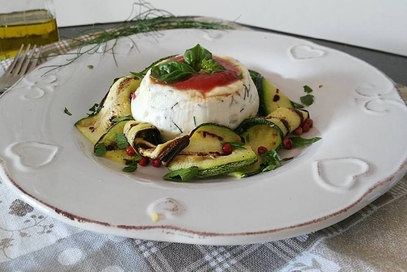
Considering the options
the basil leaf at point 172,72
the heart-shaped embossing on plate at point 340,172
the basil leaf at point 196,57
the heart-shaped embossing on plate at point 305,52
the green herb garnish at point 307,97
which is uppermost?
the basil leaf at point 196,57

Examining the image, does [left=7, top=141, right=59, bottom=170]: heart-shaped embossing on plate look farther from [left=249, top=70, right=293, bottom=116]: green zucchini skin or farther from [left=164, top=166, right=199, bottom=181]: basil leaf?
[left=249, top=70, right=293, bottom=116]: green zucchini skin

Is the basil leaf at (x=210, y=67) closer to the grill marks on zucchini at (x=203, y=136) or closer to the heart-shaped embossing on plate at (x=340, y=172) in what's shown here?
the grill marks on zucchini at (x=203, y=136)

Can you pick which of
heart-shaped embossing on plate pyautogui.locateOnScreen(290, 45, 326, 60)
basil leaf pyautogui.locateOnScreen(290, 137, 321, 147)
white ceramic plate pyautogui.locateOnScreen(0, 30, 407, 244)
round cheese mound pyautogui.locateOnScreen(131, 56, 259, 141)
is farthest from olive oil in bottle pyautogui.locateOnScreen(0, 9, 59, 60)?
basil leaf pyautogui.locateOnScreen(290, 137, 321, 147)

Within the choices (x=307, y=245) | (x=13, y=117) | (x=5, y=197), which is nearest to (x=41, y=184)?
(x=5, y=197)

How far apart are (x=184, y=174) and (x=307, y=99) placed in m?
0.63

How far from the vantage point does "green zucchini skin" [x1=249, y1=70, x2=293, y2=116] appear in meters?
1.66

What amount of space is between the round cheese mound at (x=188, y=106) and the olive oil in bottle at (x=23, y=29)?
847mm

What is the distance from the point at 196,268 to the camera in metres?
1.09

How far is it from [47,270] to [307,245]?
1.87 feet

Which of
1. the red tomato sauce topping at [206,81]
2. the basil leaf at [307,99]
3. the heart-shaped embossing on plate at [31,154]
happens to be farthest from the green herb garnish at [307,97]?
the heart-shaped embossing on plate at [31,154]

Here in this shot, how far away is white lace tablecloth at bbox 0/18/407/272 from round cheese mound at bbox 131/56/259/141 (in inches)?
17.9

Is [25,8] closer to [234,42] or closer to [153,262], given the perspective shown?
[234,42]

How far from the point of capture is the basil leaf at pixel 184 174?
1.30 metres

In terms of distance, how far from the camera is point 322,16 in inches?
97.0
